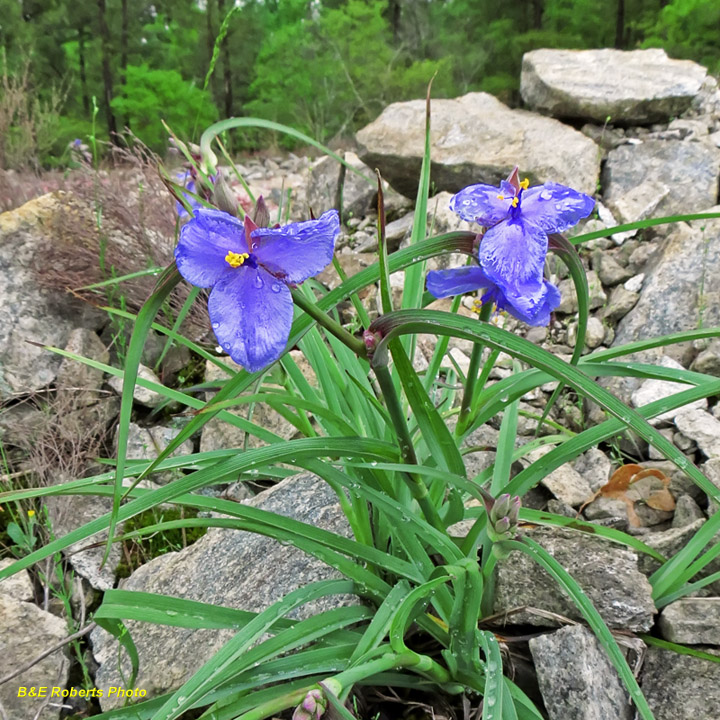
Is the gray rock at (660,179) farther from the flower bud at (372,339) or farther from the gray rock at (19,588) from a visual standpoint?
the gray rock at (19,588)

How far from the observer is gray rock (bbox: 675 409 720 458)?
3.82 ft

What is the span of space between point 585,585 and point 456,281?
491mm

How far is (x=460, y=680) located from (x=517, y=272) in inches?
22.2

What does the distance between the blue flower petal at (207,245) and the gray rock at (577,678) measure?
64 centimetres

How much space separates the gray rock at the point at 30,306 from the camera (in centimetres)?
161

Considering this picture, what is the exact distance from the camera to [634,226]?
67 centimetres

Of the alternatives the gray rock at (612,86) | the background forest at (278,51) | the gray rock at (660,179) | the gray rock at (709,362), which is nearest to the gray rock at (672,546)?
the gray rock at (709,362)

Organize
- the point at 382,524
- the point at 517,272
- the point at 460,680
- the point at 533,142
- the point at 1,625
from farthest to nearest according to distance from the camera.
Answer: the point at 533,142, the point at 1,625, the point at 382,524, the point at 460,680, the point at 517,272

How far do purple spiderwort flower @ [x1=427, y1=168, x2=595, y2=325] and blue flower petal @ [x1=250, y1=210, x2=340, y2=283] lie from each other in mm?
190

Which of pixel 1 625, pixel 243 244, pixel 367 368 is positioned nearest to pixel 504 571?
pixel 367 368

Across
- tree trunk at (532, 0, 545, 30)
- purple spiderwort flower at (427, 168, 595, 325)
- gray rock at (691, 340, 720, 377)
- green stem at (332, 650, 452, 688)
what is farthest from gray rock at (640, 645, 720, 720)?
tree trunk at (532, 0, 545, 30)

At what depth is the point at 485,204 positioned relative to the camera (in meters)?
0.62

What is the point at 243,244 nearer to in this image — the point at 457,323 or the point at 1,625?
the point at 457,323

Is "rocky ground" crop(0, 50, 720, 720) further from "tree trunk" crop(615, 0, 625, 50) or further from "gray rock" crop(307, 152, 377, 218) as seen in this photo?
"tree trunk" crop(615, 0, 625, 50)
